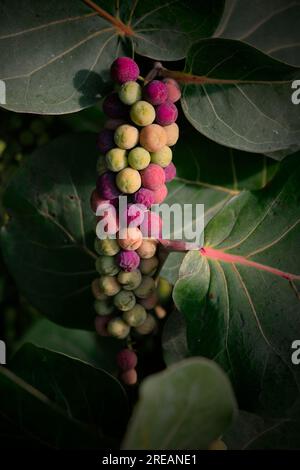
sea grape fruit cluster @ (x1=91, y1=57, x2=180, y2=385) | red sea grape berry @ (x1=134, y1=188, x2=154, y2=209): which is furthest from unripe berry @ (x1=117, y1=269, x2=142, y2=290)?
red sea grape berry @ (x1=134, y1=188, x2=154, y2=209)

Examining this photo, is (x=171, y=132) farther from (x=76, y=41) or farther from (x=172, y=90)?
(x=76, y=41)

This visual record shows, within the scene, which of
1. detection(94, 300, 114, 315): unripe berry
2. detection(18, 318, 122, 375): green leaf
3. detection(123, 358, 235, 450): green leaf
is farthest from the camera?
detection(18, 318, 122, 375): green leaf

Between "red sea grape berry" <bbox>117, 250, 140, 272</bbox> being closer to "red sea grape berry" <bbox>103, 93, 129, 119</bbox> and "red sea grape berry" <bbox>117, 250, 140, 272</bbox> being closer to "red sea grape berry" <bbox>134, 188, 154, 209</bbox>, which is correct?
"red sea grape berry" <bbox>134, 188, 154, 209</bbox>

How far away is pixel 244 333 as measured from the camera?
85 cm

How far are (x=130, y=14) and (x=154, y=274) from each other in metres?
0.38

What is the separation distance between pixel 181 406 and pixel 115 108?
0.41m

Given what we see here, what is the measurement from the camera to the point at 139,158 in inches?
30.3

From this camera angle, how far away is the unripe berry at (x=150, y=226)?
2.66 ft

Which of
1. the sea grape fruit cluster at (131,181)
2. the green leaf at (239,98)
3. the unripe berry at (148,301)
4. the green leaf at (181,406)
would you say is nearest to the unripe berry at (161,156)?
the sea grape fruit cluster at (131,181)

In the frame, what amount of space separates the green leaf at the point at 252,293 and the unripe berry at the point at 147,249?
5cm

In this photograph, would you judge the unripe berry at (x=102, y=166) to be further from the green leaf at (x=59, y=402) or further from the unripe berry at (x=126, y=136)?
the green leaf at (x=59, y=402)

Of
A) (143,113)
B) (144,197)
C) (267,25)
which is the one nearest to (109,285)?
(144,197)

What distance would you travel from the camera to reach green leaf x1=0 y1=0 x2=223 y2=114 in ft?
2.66
